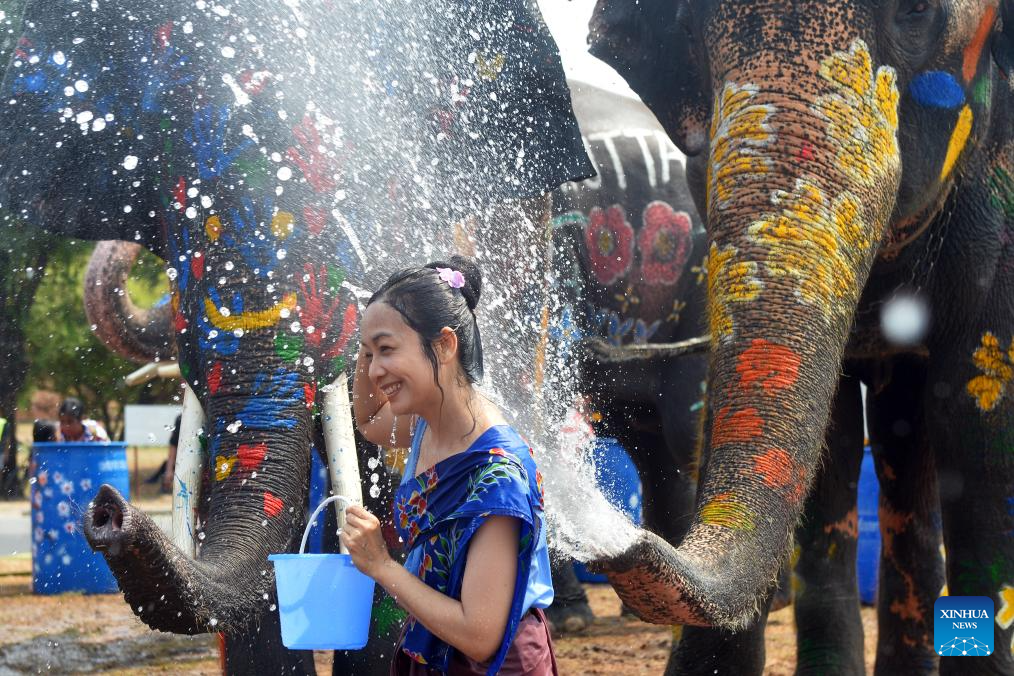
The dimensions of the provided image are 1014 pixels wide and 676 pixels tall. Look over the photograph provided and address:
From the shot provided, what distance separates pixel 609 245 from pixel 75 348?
46.1ft

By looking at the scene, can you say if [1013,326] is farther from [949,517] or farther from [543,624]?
[543,624]

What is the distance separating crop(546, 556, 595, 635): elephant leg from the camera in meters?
7.12

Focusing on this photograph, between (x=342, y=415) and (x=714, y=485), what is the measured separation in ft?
3.63

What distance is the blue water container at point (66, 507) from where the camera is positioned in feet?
28.8

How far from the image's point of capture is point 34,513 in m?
9.02

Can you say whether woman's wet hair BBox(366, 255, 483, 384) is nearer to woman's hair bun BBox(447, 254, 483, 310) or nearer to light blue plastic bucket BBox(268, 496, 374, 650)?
woman's hair bun BBox(447, 254, 483, 310)

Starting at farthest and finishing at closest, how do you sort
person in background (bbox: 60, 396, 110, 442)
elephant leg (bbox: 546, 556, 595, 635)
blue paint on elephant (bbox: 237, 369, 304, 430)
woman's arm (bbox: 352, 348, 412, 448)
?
person in background (bbox: 60, 396, 110, 442) < elephant leg (bbox: 546, 556, 595, 635) < blue paint on elephant (bbox: 237, 369, 304, 430) < woman's arm (bbox: 352, 348, 412, 448)

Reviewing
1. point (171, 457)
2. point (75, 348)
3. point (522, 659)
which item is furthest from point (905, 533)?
point (75, 348)

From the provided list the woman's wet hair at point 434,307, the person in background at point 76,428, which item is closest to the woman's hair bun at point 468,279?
the woman's wet hair at point 434,307

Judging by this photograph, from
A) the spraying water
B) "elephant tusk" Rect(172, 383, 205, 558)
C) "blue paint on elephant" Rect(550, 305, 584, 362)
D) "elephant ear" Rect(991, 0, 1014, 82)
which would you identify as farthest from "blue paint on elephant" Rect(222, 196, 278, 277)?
"blue paint on elephant" Rect(550, 305, 584, 362)

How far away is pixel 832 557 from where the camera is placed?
4.76 metres

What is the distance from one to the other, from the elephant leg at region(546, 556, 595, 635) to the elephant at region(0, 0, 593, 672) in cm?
245

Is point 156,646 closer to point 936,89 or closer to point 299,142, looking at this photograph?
point 299,142

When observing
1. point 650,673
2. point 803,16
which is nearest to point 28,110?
point 803,16
